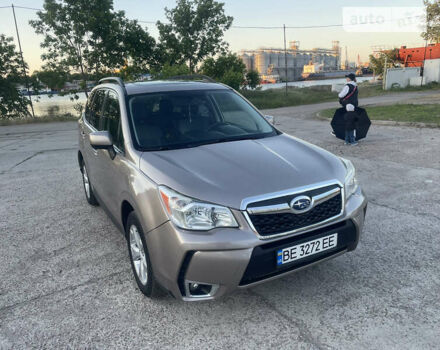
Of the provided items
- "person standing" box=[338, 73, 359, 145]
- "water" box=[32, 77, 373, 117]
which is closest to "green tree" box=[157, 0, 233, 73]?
"water" box=[32, 77, 373, 117]

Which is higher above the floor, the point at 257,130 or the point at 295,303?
the point at 257,130

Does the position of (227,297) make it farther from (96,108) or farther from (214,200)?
(96,108)

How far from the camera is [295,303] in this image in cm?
291

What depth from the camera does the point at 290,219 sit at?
252 cm

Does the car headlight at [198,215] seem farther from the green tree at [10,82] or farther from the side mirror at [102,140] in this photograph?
the green tree at [10,82]

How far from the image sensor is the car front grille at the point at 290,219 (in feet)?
8.04

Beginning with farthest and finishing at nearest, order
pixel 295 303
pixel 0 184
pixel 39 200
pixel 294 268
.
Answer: pixel 0 184 < pixel 39 200 < pixel 295 303 < pixel 294 268

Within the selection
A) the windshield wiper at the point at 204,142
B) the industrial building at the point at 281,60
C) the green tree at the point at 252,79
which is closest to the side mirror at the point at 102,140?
the windshield wiper at the point at 204,142

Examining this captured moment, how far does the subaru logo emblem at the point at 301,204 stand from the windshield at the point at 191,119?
116 cm

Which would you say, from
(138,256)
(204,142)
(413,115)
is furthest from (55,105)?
(138,256)

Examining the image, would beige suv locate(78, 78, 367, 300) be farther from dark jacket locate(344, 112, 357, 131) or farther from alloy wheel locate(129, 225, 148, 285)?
dark jacket locate(344, 112, 357, 131)

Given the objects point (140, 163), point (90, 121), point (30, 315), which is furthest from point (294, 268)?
point (90, 121)

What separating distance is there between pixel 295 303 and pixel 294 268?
47cm

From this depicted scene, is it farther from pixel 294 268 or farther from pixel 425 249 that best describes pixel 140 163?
pixel 425 249
